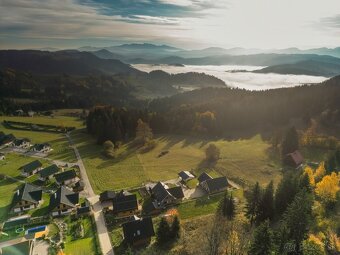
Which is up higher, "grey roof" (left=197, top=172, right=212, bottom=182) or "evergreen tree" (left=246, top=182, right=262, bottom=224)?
"evergreen tree" (left=246, top=182, right=262, bottom=224)

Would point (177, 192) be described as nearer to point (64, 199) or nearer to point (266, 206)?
point (266, 206)

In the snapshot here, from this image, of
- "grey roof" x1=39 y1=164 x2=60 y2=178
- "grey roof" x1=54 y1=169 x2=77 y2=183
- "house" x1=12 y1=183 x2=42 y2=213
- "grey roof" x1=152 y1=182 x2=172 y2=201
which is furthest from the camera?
"grey roof" x1=39 y1=164 x2=60 y2=178

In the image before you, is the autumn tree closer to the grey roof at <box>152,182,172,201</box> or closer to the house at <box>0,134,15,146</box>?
the grey roof at <box>152,182,172,201</box>

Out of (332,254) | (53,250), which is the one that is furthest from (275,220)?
(53,250)

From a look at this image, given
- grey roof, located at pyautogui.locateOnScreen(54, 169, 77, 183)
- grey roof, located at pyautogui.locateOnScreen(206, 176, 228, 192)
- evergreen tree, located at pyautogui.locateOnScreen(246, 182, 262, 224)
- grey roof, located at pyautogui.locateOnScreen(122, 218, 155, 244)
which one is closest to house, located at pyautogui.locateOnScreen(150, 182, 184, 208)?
grey roof, located at pyautogui.locateOnScreen(206, 176, 228, 192)

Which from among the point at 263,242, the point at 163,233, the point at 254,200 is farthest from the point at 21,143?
the point at 263,242

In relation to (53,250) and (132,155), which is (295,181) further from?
(132,155)
